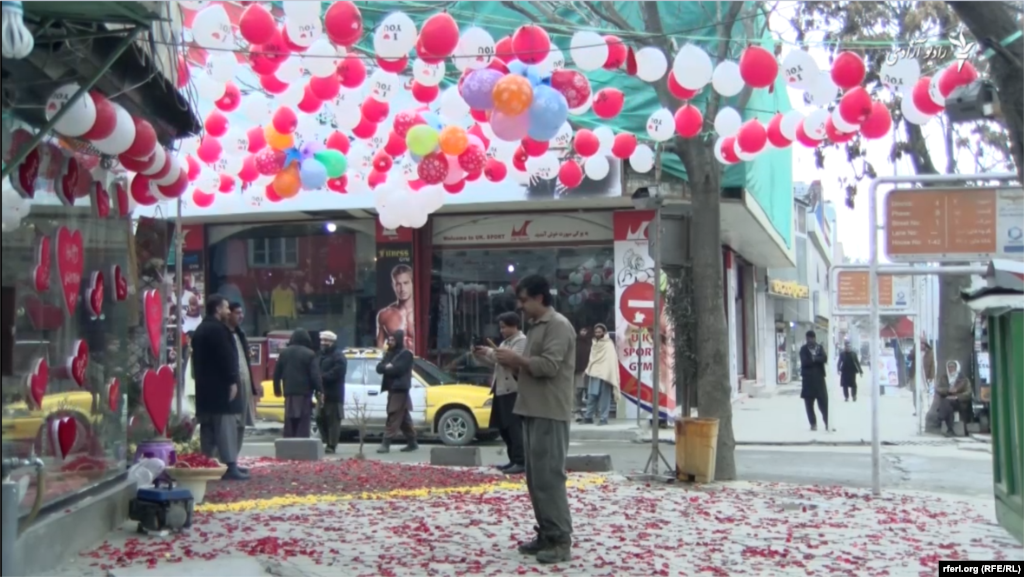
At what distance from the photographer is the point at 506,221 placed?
2311 cm

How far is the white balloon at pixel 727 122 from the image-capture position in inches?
445

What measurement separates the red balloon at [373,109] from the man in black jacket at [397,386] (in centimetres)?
467

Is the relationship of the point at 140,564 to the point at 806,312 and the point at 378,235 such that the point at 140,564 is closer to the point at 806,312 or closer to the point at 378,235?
the point at 378,235

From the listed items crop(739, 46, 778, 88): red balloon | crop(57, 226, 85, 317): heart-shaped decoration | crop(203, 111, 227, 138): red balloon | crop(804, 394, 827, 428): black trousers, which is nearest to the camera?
crop(57, 226, 85, 317): heart-shaped decoration

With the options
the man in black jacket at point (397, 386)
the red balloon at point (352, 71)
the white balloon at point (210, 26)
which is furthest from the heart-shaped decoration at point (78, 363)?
the man in black jacket at point (397, 386)

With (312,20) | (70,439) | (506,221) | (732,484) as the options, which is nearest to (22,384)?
(70,439)

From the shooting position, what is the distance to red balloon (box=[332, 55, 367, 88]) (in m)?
10.8

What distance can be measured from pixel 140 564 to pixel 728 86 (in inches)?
265

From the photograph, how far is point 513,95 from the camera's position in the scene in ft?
32.4

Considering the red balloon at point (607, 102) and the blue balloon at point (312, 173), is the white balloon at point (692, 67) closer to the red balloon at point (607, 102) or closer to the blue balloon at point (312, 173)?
the red balloon at point (607, 102)

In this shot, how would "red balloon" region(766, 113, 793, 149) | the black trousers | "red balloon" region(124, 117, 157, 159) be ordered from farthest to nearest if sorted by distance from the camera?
the black trousers < "red balloon" region(766, 113, 793, 149) < "red balloon" region(124, 117, 157, 159)

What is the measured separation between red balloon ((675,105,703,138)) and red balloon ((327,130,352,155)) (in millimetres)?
4245

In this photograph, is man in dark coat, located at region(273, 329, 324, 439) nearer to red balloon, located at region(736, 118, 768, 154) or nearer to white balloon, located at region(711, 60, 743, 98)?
red balloon, located at region(736, 118, 768, 154)

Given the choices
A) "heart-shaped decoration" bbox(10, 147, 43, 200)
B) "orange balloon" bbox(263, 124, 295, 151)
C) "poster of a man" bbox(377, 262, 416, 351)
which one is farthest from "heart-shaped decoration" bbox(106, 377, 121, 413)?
"poster of a man" bbox(377, 262, 416, 351)
